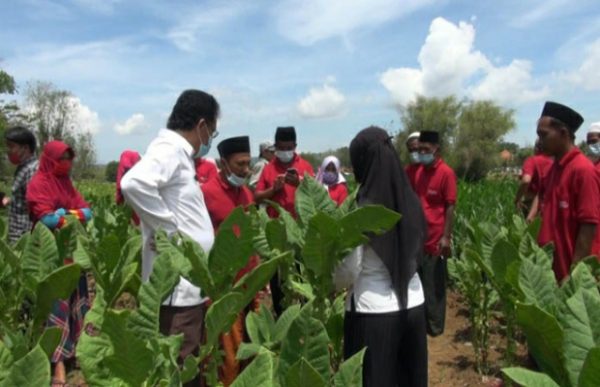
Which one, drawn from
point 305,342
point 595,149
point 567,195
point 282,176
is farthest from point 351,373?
point 595,149

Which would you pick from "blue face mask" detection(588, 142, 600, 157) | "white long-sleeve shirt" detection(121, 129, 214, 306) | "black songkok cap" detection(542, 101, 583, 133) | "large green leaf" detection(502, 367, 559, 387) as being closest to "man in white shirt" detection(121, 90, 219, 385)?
"white long-sleeve shirt" detection(121, 129, 214, 306)

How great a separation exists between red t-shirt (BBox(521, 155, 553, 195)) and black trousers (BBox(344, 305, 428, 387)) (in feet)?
9.08

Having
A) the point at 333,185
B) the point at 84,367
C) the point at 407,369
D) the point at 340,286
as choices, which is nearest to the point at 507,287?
the point at 407,369

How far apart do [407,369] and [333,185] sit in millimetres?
2715

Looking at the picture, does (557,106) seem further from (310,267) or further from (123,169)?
(123,169)

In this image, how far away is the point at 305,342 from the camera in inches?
45.5

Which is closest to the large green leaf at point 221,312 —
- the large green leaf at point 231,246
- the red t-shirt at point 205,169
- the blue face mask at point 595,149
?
the large green leaf at point 231,246

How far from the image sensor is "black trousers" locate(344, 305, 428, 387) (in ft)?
7.61

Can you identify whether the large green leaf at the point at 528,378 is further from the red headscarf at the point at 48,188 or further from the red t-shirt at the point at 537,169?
the red t-shirt at the point at 537,169

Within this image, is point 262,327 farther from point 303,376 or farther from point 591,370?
point 591,370

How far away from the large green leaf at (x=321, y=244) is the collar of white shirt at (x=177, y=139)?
91 cm

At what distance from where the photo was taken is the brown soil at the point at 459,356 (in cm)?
426

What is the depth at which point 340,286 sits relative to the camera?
91.1 inches

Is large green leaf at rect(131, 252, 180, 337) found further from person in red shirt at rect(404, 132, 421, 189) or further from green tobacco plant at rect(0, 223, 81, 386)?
person in red shirt at rect(404, 132, 421, 189)
